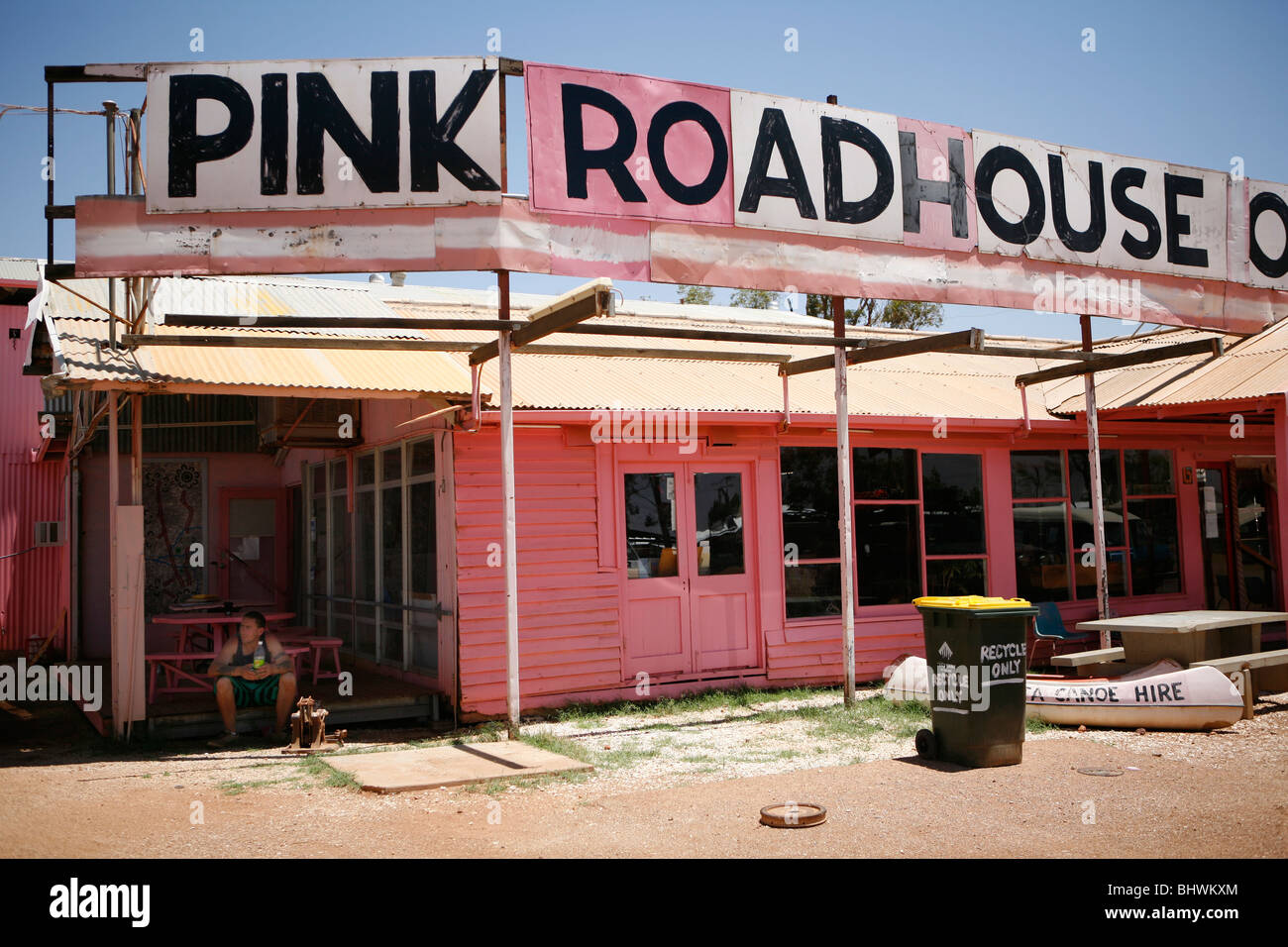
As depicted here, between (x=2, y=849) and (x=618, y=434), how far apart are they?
669 centimetres

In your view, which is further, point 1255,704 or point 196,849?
point 1255,704

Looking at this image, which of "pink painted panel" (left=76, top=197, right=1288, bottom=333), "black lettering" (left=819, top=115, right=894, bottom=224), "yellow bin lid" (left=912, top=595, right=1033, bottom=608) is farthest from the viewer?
"black lettering" (left=819, top=115, right=894, bottom=224)

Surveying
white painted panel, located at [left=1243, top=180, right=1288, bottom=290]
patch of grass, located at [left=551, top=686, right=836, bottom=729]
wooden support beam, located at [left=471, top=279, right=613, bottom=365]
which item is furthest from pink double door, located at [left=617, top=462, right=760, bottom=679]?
white painted panel, located at [left=1243, top=180, right=1288, bottom=290]

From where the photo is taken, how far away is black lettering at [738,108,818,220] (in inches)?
370

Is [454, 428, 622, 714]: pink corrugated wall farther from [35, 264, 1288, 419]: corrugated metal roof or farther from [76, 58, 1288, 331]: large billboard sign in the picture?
[76, 58, 1288, 331]: large billboard sign

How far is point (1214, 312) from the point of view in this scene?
11.8m

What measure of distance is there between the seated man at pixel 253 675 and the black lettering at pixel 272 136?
3.86m

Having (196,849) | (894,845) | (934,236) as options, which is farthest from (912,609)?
(196,849)

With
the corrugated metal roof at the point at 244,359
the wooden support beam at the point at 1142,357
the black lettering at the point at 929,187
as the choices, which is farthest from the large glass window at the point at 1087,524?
the corrugated metal roof at the point at 244,359

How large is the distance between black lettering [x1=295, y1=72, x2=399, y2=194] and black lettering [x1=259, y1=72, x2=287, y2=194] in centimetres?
11

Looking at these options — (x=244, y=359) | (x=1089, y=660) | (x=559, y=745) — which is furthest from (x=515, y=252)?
(x=1089, y=660)

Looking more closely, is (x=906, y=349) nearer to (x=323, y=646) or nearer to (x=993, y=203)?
(x=993, y=203)

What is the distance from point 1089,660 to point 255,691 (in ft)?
25.4
